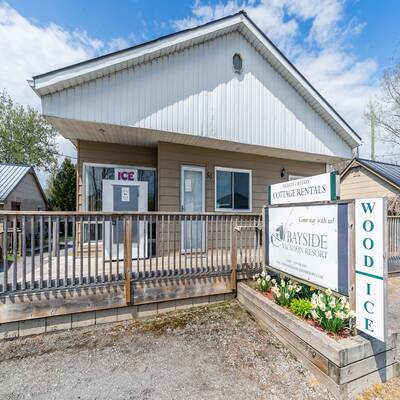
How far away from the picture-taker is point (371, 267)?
2.37 meters

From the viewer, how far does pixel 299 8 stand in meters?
6.52

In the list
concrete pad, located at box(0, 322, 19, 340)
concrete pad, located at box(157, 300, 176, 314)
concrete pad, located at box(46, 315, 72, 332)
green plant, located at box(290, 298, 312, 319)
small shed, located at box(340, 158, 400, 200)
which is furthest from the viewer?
small shed, located at box(340, 158, 400, 200)

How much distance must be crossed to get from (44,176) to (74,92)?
22681 mm

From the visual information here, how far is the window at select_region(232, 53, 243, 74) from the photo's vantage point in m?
5.89

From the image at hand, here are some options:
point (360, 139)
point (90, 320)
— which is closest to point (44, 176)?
point (90, 320)

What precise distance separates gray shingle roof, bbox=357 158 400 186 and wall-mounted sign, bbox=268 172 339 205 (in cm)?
699

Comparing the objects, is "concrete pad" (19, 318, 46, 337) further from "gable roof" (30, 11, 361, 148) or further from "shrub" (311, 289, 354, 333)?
"gable roof" (30, 11, 361, 148)

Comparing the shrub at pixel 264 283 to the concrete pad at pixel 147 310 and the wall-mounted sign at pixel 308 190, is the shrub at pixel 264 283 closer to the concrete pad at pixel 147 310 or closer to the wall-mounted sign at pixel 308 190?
the wall-mounted sign at pixel 308 190

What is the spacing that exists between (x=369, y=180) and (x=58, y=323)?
11140mm

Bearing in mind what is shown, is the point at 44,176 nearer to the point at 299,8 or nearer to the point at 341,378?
the point at 299,8

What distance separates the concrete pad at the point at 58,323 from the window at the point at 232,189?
4.17 m

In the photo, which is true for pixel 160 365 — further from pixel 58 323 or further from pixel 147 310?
pixel 58 323

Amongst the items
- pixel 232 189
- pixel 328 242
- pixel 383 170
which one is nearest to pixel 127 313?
pixel 328 242

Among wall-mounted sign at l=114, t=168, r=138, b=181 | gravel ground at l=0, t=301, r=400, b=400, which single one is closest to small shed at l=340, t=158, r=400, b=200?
gravel ground at l=0, t=301, r=400, b=400
